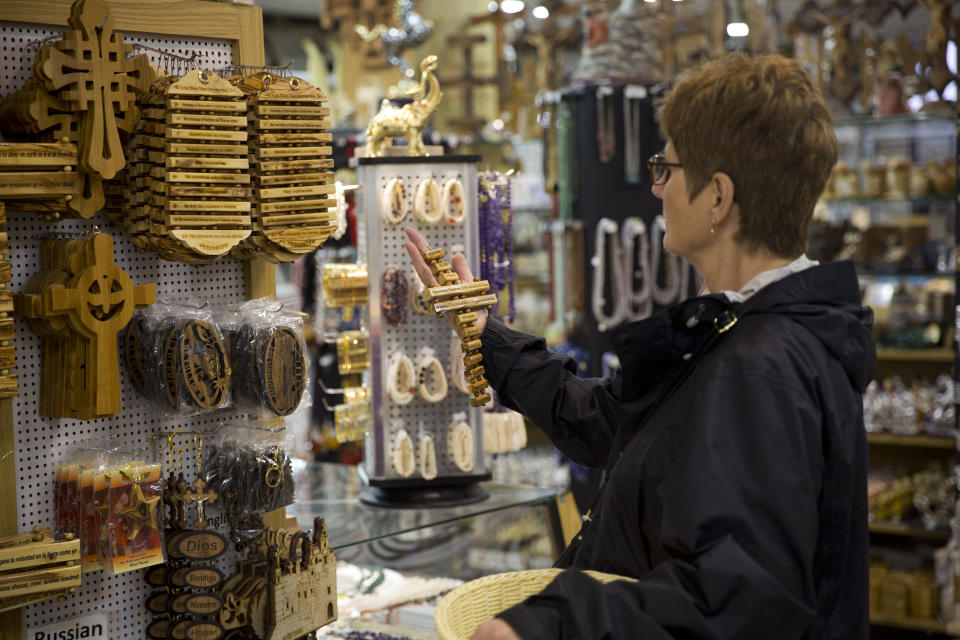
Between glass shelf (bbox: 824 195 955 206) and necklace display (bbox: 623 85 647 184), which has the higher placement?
necklace display (bbox: 623 85 647 184)

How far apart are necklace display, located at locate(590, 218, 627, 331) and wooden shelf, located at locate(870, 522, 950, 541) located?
161 cm

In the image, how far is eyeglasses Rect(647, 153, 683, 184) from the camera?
64.0 inches

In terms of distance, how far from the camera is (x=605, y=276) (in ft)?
15.3

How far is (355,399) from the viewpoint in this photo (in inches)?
109

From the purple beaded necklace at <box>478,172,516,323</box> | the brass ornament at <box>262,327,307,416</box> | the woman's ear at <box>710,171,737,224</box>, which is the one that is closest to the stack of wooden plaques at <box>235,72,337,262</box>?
the brass ornament at <box>262,327,307,416</box>

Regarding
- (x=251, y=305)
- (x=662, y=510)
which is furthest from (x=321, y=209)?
(x=662, y=510)

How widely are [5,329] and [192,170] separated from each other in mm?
409

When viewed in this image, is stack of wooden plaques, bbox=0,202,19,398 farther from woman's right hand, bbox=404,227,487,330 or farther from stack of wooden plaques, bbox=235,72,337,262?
woman's right hand, bbox=404,227,487,330

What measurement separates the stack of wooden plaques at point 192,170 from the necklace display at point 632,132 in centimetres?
294

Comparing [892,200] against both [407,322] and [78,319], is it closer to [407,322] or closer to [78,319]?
[407,322]

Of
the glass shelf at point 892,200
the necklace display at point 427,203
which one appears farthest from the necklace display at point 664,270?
the necklace display at point 427,203

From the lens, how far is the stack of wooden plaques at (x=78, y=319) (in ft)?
5.66

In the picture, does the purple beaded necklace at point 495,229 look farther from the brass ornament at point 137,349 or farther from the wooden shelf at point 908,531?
the wooden shelf at point 908,531

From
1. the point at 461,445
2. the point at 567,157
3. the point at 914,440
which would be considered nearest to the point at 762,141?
the point at 461,445
